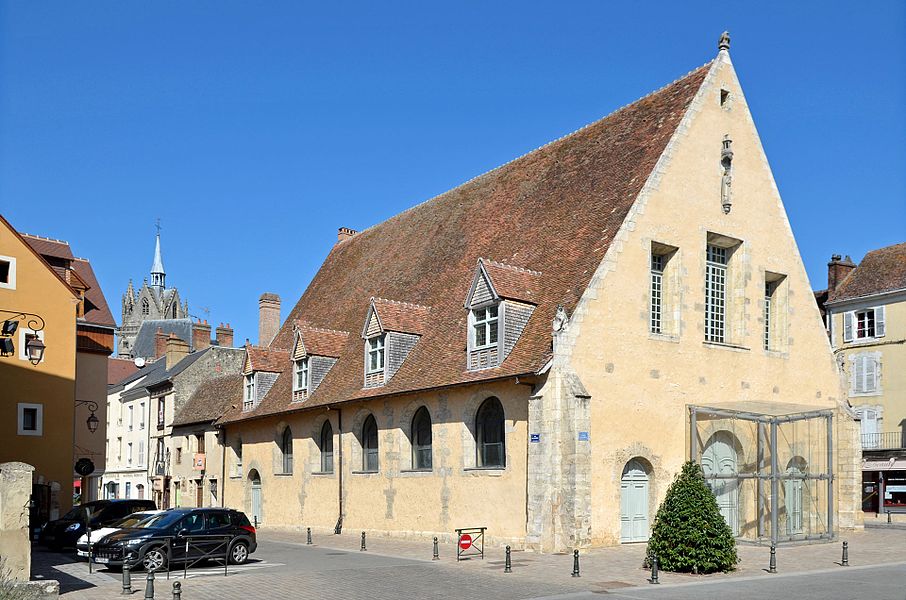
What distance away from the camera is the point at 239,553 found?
20844mm

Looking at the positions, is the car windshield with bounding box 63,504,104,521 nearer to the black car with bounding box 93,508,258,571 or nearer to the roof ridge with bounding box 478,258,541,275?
the black car with bounding box 93,508,258,571

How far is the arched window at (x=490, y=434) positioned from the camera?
77.2ft

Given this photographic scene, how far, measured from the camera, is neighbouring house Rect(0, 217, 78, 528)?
30.7m

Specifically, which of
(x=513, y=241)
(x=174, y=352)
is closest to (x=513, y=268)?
(x=513, y=241)

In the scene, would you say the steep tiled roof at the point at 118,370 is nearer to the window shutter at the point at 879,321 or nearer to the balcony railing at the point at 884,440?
the balcony railing at the point at 884,440

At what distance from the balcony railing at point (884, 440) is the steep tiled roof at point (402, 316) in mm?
26251

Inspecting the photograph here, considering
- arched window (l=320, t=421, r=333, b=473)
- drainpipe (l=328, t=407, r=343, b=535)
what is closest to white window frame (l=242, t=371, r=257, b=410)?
arched window (l=320, t=421, r=333, b=473)

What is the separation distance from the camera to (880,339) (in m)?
43.5

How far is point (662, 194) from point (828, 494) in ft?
31.2

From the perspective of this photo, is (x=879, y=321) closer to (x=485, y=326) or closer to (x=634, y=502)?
(x=634, y=502)

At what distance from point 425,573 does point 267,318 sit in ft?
93.8

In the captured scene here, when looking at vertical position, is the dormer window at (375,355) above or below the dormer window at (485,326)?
below

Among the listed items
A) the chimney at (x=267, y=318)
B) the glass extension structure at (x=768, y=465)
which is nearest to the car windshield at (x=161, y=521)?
the glass extension structure at (x=768, y=465)

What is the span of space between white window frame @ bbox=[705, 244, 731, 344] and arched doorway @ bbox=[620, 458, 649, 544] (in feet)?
15.5
